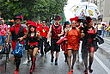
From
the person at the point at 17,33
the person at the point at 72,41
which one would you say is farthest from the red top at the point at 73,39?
the person at the point at 17,33

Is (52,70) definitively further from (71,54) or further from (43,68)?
(71,54)

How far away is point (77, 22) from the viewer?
873 cm

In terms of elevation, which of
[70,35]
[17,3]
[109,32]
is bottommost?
[109,32]

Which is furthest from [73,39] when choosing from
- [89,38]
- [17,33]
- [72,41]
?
[17,33]

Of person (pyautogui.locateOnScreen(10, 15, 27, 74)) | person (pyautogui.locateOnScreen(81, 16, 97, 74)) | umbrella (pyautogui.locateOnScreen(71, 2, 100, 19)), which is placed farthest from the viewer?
umbrella (pyautogui.locateOnScreen(71, 2, 100, 19))

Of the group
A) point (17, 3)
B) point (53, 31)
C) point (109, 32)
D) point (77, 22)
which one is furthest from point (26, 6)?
point (77, 22)

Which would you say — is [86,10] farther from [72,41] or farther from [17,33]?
[17,33]

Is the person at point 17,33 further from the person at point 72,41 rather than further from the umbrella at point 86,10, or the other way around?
the umbrella at point 86,10

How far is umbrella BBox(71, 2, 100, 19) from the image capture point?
11464 millimetres

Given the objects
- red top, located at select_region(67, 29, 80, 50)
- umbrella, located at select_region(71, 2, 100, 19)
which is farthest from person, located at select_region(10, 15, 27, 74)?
umbrella, located at select_region(71, 2, 100, 19)

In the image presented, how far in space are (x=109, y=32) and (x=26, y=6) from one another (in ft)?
46.7

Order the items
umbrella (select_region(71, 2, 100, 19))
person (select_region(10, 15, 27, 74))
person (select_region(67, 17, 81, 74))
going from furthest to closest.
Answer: umbrella (select_region(71, 2, 100, 19)), person (select_region(67, 17, 81, 74)), person (select_region(10, 15, 27, 74))

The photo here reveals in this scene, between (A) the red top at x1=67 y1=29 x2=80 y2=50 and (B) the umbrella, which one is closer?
(A) the red top at x1=67 y1=29 x2=80 y2=50

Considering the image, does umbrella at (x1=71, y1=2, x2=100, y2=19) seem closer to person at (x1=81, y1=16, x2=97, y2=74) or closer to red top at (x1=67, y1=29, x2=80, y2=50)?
person at (x1=81, y1=16, x2=97, y2=74)
